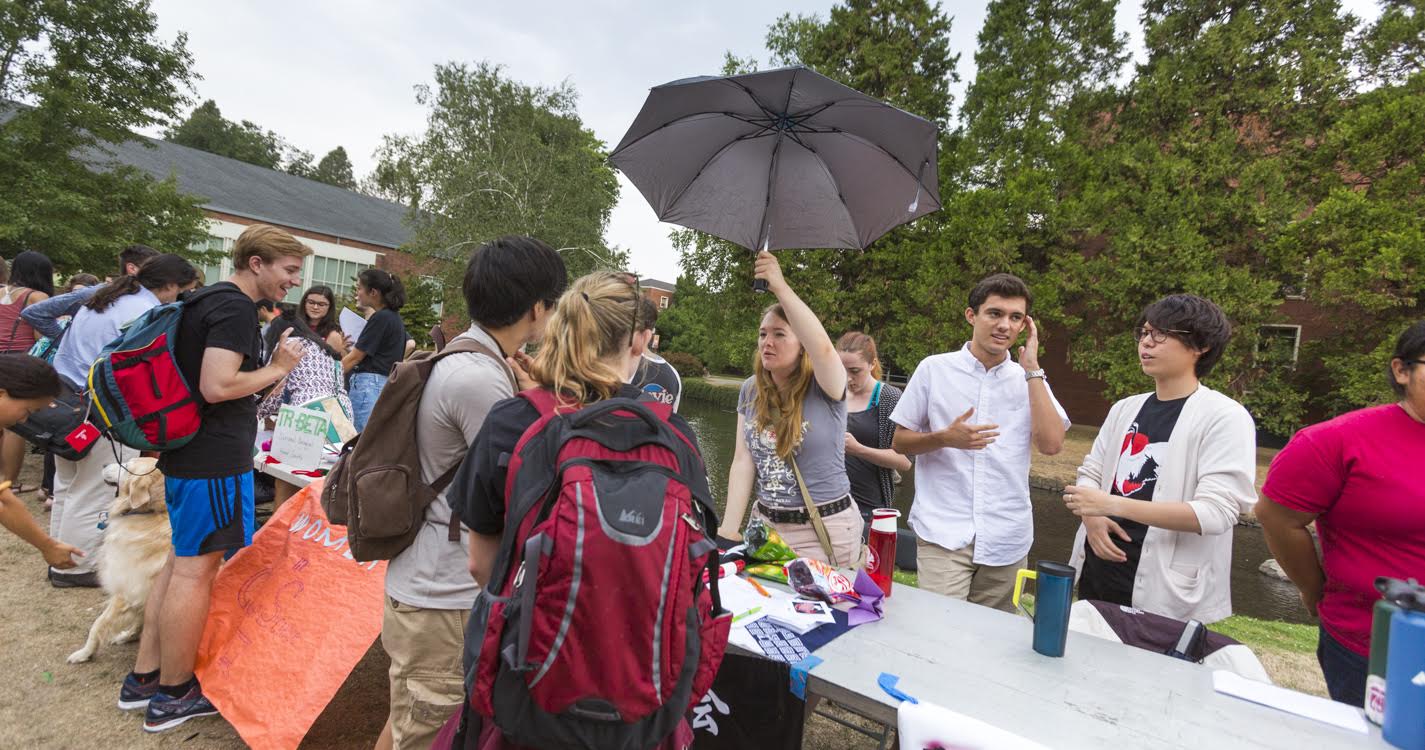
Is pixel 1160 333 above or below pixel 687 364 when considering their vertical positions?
above

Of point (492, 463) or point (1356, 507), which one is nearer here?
point (492, 463)

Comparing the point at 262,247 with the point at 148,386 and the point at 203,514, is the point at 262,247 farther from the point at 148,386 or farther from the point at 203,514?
the point at 203,514

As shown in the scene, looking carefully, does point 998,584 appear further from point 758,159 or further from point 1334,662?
point 758,159

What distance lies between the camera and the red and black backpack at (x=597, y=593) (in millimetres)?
1263

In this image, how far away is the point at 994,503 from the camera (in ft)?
9.32

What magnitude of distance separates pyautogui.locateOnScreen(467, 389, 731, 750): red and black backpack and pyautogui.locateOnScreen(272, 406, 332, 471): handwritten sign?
2.92 m

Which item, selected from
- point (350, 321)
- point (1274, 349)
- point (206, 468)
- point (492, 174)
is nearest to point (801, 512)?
point (206, 468)

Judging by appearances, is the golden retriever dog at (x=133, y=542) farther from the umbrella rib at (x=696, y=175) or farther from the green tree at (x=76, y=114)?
the green tree at (x=76, y=114)

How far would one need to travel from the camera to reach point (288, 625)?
289 centimetres

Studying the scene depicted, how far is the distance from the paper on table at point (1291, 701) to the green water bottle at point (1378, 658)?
0.04 meters

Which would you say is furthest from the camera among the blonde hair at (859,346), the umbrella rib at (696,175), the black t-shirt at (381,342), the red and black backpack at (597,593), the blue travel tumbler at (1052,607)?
the black t-shirt at (381,342)

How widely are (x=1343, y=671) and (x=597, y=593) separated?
7.22 feet

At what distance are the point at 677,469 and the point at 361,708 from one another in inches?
107

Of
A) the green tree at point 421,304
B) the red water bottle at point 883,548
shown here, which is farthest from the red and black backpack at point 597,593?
the green tree at point 421,304
